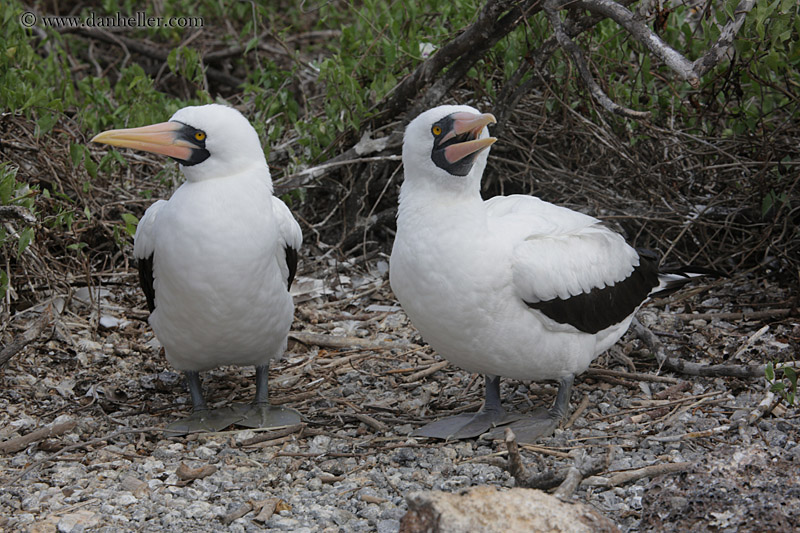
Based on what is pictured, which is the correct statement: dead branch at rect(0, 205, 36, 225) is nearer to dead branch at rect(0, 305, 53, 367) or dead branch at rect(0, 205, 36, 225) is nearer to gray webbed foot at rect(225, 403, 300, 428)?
dead branch at rect(0, 305, 53, 367)

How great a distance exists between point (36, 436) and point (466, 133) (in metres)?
2.08

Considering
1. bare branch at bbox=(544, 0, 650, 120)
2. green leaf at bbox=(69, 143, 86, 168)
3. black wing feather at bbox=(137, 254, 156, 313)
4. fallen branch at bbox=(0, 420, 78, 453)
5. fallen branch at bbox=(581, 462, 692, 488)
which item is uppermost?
bare branch at bbox=(544, 0, 650, 120)

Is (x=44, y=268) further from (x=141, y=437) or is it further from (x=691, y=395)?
(x=691, y=395)

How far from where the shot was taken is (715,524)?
2.54m

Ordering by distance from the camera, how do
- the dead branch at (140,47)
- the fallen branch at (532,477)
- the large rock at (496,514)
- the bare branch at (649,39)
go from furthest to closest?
the dead branch at (140,47), the bare branch at (649,39), the fallen branch at (532,477), the large rock at (496,514)

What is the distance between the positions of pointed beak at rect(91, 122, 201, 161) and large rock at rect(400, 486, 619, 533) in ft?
6.18

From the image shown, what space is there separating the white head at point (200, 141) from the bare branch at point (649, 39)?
1529 millimetres

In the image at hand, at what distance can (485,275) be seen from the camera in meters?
3.41

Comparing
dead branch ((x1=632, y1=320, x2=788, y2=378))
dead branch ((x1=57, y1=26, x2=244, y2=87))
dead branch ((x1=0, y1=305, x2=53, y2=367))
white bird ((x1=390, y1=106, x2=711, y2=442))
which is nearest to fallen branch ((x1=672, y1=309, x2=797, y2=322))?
dead branch ((x1=632, y1=320, x2=788, y2=378))

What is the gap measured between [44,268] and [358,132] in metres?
1.97

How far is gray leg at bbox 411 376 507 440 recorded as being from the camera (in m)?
3.71

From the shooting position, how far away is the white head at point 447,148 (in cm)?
341

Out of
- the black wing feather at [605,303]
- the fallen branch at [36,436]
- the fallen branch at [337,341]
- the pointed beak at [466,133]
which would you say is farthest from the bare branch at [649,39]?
the fallen branch at [36,436]

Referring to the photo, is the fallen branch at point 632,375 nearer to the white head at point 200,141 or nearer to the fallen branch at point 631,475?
the fallen branch at point 631,475
